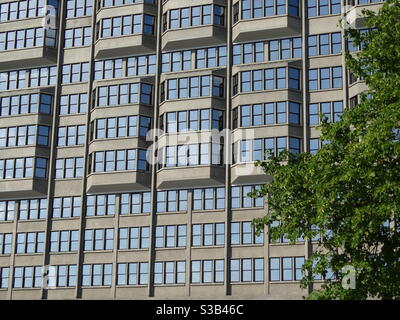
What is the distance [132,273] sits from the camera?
5856cm

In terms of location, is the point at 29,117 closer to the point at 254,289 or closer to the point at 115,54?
the point at 115,54

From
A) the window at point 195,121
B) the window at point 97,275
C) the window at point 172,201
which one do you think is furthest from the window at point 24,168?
the window at point 195,121

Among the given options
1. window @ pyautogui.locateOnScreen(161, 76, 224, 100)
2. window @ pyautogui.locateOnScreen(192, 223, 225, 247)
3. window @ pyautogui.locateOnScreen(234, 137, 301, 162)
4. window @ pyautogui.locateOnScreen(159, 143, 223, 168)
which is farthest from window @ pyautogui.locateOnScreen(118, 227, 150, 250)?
window @ pyautogui.locateOnScreen(161, 76, 224, 100)

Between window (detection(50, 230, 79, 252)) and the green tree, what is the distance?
36635 millimetres

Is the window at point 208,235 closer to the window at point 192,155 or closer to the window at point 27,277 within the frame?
the window at point 192,155

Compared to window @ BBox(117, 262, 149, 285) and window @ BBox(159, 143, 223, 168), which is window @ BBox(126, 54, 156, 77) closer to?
window @ BBox(159, 143, 223, 168)

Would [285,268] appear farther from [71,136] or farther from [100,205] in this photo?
[71,136]

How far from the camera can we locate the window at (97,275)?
59.3 metres

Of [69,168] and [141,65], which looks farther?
[141,65]

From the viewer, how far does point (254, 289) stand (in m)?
54.9

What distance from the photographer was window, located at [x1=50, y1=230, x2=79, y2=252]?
60938 mm

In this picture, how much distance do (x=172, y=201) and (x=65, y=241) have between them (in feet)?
→ 34.2

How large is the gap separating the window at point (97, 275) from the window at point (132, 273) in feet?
3.33

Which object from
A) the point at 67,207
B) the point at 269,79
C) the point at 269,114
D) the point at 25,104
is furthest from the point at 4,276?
the point at 269,79
